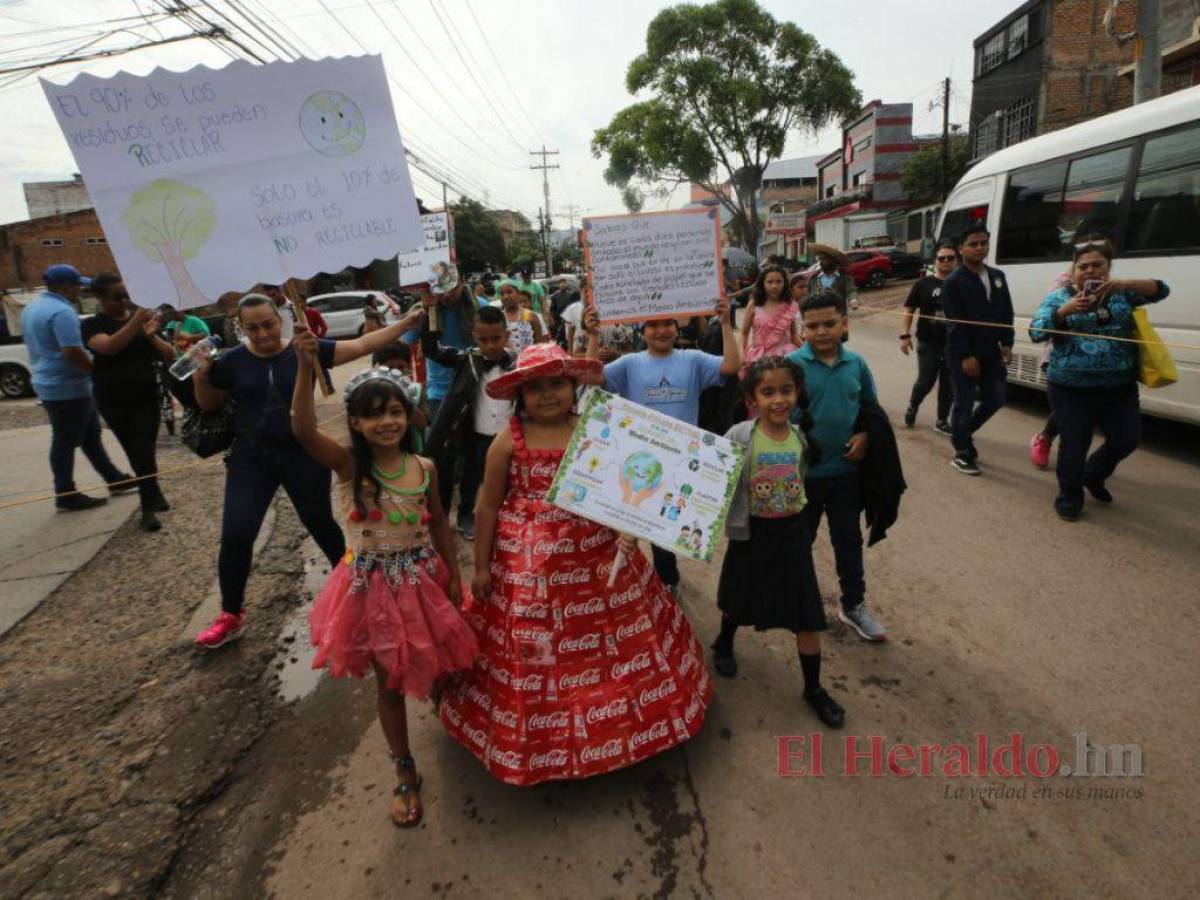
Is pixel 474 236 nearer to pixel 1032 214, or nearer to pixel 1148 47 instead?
pixel 1148 47

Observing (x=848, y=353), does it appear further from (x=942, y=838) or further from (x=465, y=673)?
(x=465, y=673)

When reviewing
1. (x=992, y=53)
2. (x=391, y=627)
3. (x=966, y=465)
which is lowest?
(x=966, y=465)

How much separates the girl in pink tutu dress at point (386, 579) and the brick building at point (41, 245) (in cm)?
3607

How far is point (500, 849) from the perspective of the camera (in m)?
2.09

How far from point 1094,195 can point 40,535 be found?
31.3ft

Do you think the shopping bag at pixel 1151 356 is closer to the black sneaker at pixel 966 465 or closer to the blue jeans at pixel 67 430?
the black sneaker at pixel 966 465

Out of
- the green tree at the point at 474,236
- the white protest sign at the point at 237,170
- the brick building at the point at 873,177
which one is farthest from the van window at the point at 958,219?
the green tree at the point at 474,236

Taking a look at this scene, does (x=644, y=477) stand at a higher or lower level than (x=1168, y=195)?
lower

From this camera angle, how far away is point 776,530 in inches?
102

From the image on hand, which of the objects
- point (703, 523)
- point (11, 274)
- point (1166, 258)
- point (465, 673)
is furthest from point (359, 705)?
point (11, 274)

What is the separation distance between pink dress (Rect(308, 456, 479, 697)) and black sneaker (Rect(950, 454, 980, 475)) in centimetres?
465

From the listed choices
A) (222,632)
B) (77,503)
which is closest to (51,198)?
(77,503)

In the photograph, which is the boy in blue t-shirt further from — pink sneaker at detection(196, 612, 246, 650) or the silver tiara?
pink sneaker at detection(196, 612, 246, 650)

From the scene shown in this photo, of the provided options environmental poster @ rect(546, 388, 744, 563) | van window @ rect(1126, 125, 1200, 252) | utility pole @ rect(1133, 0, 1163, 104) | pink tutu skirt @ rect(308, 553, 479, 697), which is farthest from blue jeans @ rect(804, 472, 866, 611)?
utility pole @ rect(1133, 0, 1163, 104)
